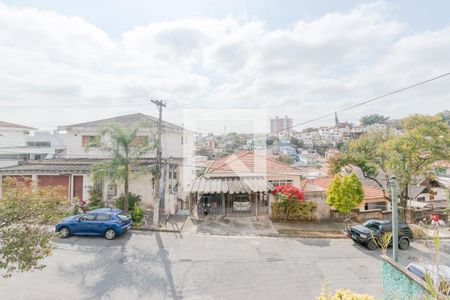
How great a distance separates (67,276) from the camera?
9.20 metres

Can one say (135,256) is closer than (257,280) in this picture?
No

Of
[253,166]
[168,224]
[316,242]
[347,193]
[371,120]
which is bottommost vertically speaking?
[316,242]

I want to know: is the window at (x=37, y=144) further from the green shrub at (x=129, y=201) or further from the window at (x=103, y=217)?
the window at (x=103, y=217)

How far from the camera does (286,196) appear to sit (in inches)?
670

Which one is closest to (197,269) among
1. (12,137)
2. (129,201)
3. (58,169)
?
(129,201)

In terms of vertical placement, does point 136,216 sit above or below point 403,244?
above

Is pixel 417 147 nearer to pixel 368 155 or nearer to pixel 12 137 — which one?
pixel 368 155

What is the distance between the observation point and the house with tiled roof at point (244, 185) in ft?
59.4

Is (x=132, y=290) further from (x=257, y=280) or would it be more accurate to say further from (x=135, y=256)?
(x=257, y=280)

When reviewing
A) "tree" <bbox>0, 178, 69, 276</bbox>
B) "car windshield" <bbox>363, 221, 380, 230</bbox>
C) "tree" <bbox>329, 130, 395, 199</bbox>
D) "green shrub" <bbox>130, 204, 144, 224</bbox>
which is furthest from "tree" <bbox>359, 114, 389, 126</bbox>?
"tree" <bbox>0, 178, 69, 276</bbox>

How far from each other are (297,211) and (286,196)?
62.1 inches

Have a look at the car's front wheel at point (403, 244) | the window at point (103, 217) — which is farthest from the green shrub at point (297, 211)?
the window at point (103, 217)

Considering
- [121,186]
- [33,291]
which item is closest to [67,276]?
[33,291]

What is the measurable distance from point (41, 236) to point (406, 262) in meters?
14.7
